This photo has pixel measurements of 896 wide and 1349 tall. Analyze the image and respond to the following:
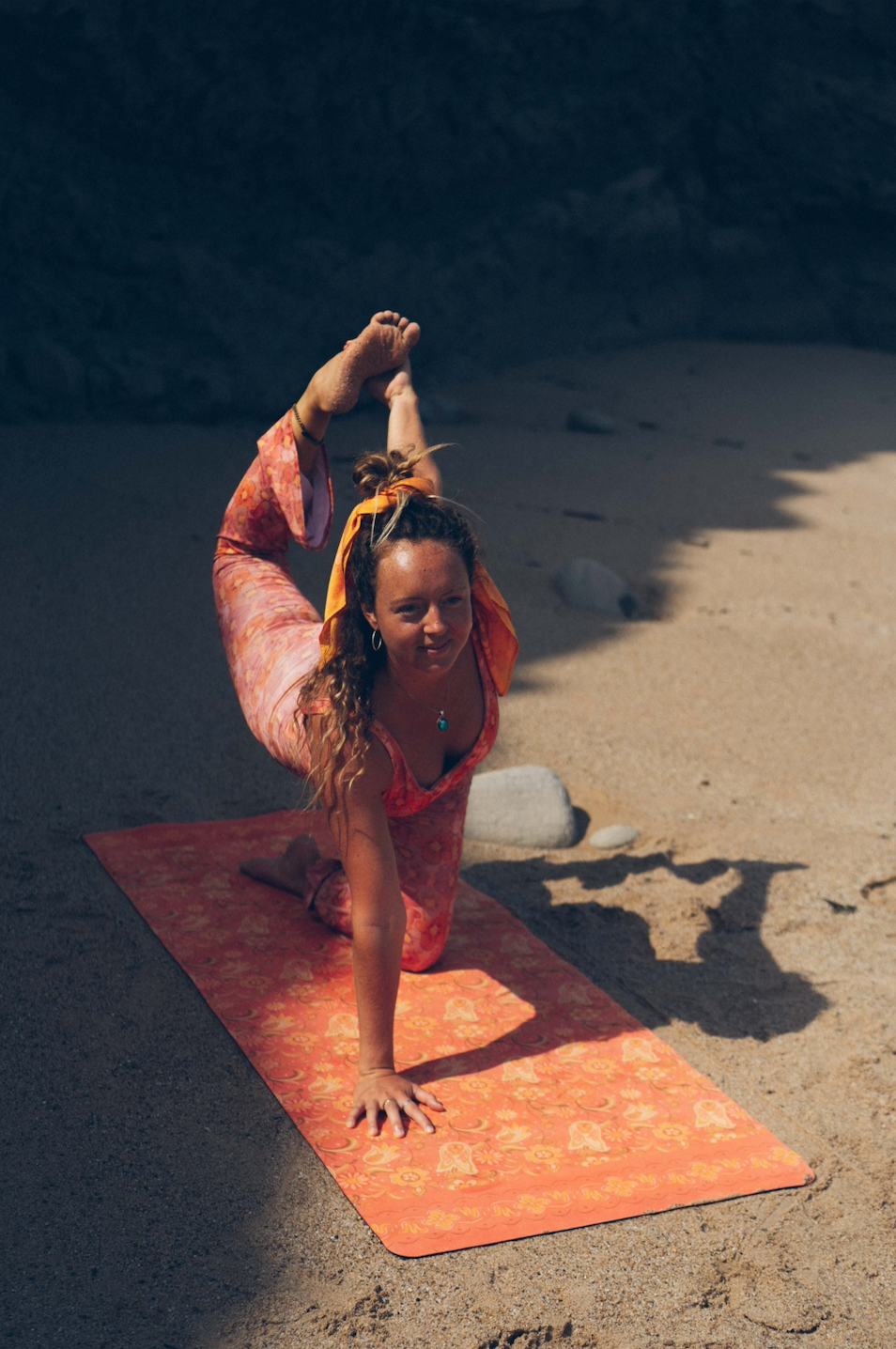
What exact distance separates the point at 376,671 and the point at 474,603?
0.23 metres

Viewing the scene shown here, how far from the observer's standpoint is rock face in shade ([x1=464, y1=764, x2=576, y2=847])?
306 centimetres

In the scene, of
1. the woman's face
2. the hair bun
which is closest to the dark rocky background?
the hair bun

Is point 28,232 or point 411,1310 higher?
point 28,232

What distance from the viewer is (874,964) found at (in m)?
2.61

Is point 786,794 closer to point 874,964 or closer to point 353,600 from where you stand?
point 874,964

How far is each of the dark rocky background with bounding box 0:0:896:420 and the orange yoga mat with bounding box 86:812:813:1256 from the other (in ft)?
13.3

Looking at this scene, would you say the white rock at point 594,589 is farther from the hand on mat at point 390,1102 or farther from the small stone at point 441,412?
the hand on mat at point 390,1102

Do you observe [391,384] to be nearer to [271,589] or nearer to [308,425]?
[308,425]

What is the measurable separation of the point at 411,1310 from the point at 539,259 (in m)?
7.36

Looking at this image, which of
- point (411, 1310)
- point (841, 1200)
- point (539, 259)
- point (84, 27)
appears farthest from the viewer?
point (539, 259)

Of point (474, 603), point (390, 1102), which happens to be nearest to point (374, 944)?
point (390, 1102)

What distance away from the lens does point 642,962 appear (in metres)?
2.60

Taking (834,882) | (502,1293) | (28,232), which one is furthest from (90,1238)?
(28,232)

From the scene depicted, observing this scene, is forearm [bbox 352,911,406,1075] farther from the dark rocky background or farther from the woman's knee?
the dark rocky background
